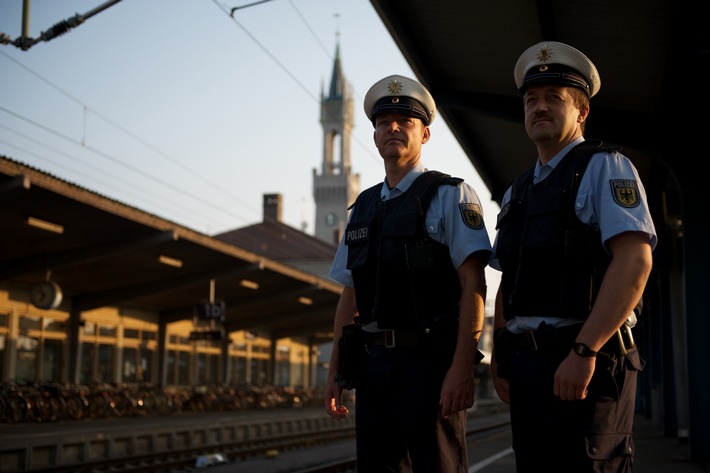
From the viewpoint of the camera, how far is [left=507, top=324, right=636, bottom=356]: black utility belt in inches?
122

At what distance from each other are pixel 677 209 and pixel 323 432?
1172 cm

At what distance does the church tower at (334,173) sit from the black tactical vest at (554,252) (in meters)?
132

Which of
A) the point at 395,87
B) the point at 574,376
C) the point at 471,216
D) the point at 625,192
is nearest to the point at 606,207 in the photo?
the point at 625,192

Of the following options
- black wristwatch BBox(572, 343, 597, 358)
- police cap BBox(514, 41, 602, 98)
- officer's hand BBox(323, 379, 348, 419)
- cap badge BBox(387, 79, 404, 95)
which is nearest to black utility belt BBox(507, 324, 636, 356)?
black wristwatch BBox(572, 343, 597, 358)

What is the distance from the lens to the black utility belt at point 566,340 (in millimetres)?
3090

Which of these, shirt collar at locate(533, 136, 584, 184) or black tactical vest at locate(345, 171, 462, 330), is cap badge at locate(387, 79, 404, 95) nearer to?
black tactical vest at locate(345, 171, 462, 330)

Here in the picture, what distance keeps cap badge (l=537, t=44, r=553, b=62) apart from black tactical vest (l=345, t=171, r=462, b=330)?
0.69m

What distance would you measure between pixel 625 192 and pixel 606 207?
8 cm

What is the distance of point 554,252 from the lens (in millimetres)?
3250

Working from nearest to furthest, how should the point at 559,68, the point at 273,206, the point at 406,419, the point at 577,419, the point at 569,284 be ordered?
the point at 577,419 → the point at 569,284 → the point at 559,68 → the point at 406,419 → the point at 273,206

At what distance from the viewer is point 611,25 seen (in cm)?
984

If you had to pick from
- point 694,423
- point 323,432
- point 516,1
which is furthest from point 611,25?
point 323,432

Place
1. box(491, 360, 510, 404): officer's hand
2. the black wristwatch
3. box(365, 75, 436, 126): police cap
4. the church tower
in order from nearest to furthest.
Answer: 1. the black wristwatch
2. box(491, 360, 510, 404): officer's hand
3. box(365, 75, 436, 126): police cap
4. the church tower

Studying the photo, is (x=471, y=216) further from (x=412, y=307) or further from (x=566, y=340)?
(x=566, y=340)
